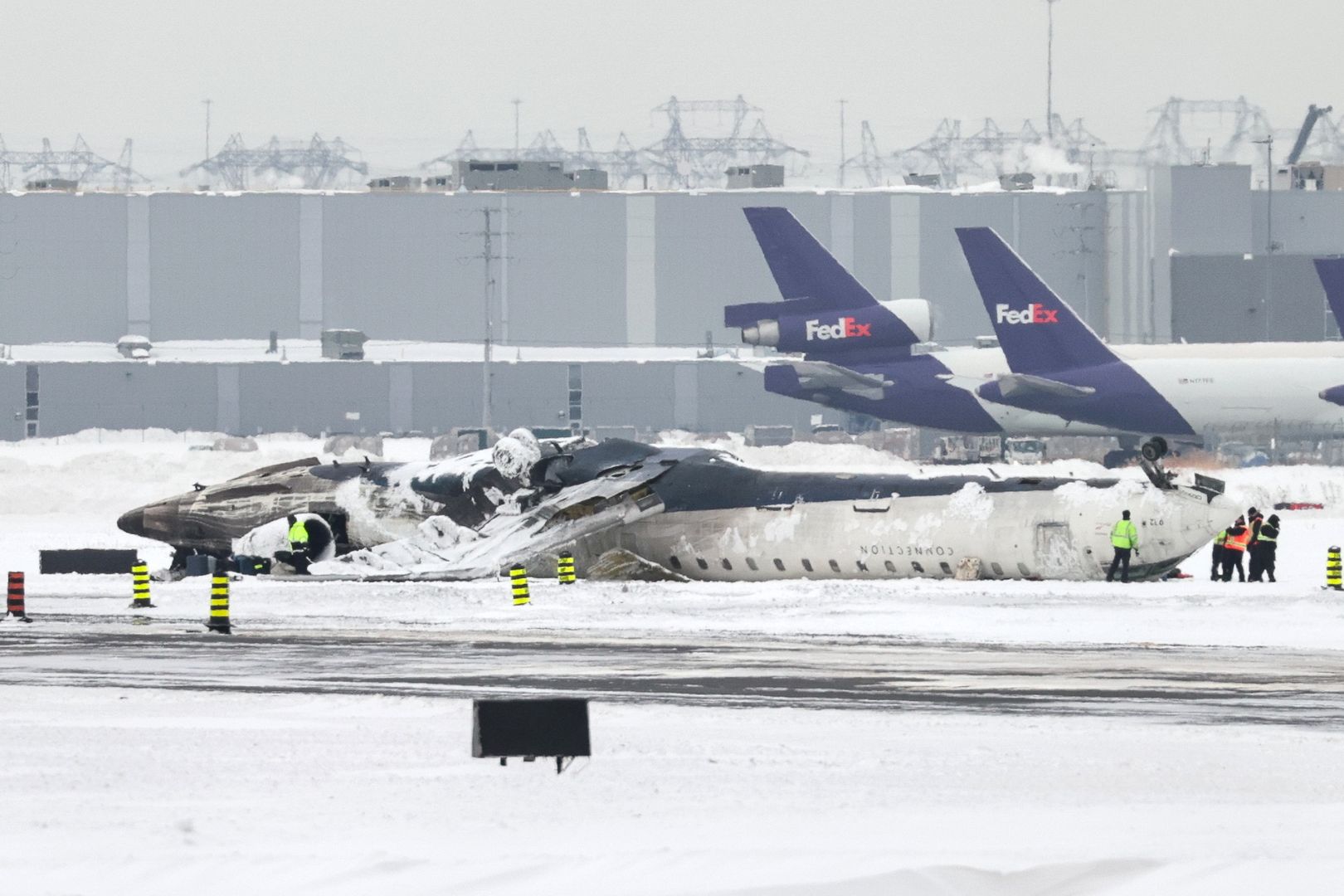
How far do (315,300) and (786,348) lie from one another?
52.2m

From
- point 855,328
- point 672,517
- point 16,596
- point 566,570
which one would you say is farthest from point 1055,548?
point 855,328

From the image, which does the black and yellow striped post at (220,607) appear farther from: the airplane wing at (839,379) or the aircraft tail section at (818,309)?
the aircraft tail section at (818,309)

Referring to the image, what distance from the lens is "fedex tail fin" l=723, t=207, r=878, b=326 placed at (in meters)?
74.0

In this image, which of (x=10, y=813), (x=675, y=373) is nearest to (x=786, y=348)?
(x=675, y=373)

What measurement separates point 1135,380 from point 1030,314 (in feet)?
13.4

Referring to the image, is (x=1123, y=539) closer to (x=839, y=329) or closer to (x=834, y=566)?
(x=834, y=566)

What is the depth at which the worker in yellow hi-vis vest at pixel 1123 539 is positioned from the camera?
3019 centimetres

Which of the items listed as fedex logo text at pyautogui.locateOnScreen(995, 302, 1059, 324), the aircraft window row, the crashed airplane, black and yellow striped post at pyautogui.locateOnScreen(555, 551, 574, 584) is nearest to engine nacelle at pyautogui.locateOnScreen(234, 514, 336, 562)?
the crashed airplane

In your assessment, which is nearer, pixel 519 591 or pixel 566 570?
pixel 519 591

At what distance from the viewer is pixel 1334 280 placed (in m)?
65.2

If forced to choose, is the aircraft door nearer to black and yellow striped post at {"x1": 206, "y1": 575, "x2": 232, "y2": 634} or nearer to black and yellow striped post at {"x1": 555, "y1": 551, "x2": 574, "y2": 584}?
black and yellow striped post at {"x1": 555, "y1": 551, "x2": 574, "y2": 584}

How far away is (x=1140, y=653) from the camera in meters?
22.4

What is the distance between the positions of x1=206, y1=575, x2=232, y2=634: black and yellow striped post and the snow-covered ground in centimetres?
40

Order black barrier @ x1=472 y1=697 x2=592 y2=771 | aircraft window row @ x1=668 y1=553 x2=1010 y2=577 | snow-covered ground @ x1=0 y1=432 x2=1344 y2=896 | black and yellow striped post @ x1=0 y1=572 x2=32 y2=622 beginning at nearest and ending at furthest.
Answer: snow-covered ground @ x1=0 y1=432 x2=1344 y2=896, black barrier @ x1=472 y1=697 x2=592 y2=771, black and yellow striped post @ x1=0 y1=572 x2=32 y2=622, aircraft window row @ x1=668 y1=553 x2=1010 y2=577
